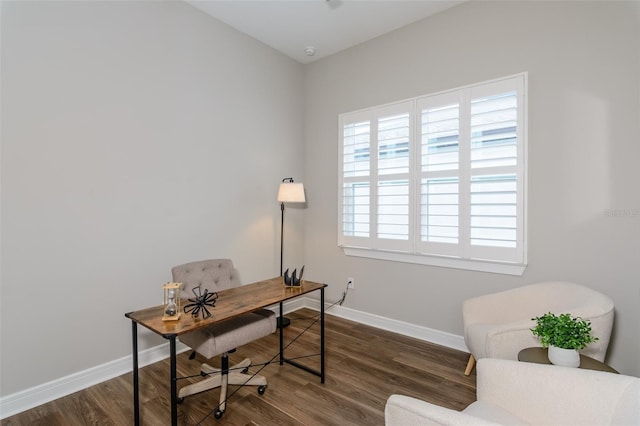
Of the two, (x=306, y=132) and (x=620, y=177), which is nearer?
(x=620, y=177)

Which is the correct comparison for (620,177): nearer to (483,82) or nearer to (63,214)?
(483,82)

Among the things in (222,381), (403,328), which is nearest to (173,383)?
(222,381)

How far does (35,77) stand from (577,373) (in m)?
3.29

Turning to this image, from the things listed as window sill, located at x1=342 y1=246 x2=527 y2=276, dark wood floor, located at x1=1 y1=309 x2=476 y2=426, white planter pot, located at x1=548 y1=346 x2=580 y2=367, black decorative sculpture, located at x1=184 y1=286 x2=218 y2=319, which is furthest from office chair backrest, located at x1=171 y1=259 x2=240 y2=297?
white planter pot, located at x1=548 y1=346 x2=580 y2=367

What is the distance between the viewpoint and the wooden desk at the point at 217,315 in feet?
4.89

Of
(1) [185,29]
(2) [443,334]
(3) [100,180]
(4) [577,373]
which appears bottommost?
(2) [443,334]

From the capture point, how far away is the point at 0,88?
186 cm

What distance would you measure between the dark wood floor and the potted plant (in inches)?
28.1

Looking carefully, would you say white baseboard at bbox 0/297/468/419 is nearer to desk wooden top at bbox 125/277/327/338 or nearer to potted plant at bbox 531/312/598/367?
desk wooden top at bbox 125/277/327/338

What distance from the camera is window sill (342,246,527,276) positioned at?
253 centimetres

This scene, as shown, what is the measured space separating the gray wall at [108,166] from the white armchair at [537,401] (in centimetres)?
225

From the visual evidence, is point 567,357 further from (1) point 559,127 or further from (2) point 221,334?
(2) point 221,334

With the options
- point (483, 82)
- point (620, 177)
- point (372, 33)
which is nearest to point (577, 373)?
point (620, 177)

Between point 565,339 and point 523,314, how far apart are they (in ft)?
2.20
